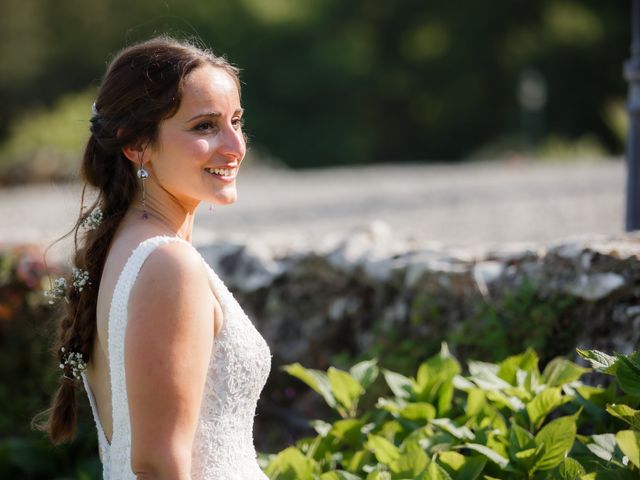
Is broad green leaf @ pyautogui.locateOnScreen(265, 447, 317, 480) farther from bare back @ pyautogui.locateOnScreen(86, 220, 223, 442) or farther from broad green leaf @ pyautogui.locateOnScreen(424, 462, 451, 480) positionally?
bare back @ pyautogui.locateOnScreen(86, 220, 223, 442)

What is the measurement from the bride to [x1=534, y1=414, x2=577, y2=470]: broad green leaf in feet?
2.21

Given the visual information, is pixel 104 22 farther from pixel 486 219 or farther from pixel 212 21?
pixel 486 219

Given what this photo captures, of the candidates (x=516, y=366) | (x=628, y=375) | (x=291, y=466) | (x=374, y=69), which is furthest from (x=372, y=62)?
(x=628, y=375)

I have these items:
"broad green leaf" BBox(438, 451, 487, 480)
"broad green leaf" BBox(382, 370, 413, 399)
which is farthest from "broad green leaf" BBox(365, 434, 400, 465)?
"broad green leaf" BBox(382, 370, 413, 399)

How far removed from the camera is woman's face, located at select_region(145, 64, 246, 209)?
2.06 meters

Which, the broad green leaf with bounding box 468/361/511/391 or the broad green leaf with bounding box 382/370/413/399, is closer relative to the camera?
the broad green leaf with bounding box 468/361/511/391

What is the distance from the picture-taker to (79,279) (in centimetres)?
222

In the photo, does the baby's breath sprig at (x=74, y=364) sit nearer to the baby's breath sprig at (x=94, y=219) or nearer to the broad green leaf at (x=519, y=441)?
the baby's breath sprig at (x=94, y=219)

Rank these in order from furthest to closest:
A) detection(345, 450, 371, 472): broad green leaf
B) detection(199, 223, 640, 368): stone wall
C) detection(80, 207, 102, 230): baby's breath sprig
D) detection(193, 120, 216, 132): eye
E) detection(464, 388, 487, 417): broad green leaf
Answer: detection(199, 223, 640, 368): stone wall < detection(464, 388, 487, 417): broad green leaf < detection(345, 450, 371, 472): broad green leaf < detection(80, 207, 102, 230): baby's breath sprig < detection(193, 120, 216, 132): eye

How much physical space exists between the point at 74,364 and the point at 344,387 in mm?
923

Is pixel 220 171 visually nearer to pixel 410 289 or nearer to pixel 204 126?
pixel 204 126

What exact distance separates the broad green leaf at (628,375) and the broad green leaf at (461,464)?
421 mm

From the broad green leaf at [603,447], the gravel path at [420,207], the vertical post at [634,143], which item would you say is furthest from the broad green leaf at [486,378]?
the gravel path at [420,207]

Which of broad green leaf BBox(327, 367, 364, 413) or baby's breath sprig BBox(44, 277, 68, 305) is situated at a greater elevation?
baby's breath sprig BBox(44, 277, 68, 305)
